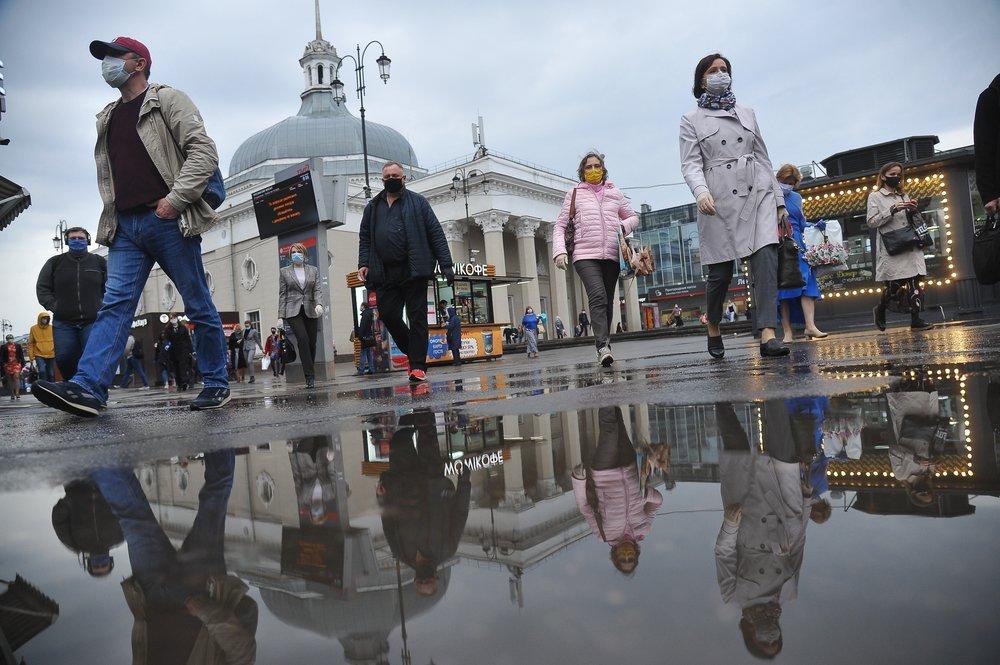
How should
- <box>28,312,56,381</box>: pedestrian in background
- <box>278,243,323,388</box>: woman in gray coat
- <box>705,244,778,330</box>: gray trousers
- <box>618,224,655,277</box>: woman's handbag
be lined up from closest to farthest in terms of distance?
<box>705,244,778,330</box>: gray trousers < <box>618,224,655,277</box>: woman's handbag < <box>278,243,323,388</box>: woman in gray coat < <box>28,312,56,381</box>: pedestrian in background

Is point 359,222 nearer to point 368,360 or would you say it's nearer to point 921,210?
point 368,360

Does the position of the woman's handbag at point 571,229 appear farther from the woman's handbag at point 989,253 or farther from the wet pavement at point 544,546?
the wet pavement at point 544,546

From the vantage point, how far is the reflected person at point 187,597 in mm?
660

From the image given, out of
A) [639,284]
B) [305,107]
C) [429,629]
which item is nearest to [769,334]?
[429,629]

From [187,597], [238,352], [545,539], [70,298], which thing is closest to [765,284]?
[545,539]

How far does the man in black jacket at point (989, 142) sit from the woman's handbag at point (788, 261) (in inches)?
82.4

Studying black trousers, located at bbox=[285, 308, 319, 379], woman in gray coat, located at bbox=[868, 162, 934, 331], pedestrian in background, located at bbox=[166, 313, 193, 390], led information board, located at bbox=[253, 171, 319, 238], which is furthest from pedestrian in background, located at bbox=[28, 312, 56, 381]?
woman in gray coat, located at bbox=[868, 162, 934, 331]

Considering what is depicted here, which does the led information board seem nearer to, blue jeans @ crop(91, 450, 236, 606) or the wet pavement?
the wet pavement

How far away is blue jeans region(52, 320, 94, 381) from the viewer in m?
6.14

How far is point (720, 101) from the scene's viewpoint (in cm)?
508

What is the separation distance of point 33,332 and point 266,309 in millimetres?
30453

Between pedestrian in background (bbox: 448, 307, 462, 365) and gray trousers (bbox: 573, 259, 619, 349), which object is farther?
pedestrian in background (bbox: 448, 307, 462, 365)

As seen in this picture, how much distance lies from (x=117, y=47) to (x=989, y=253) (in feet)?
16.4

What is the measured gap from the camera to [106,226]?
3.91 meters
